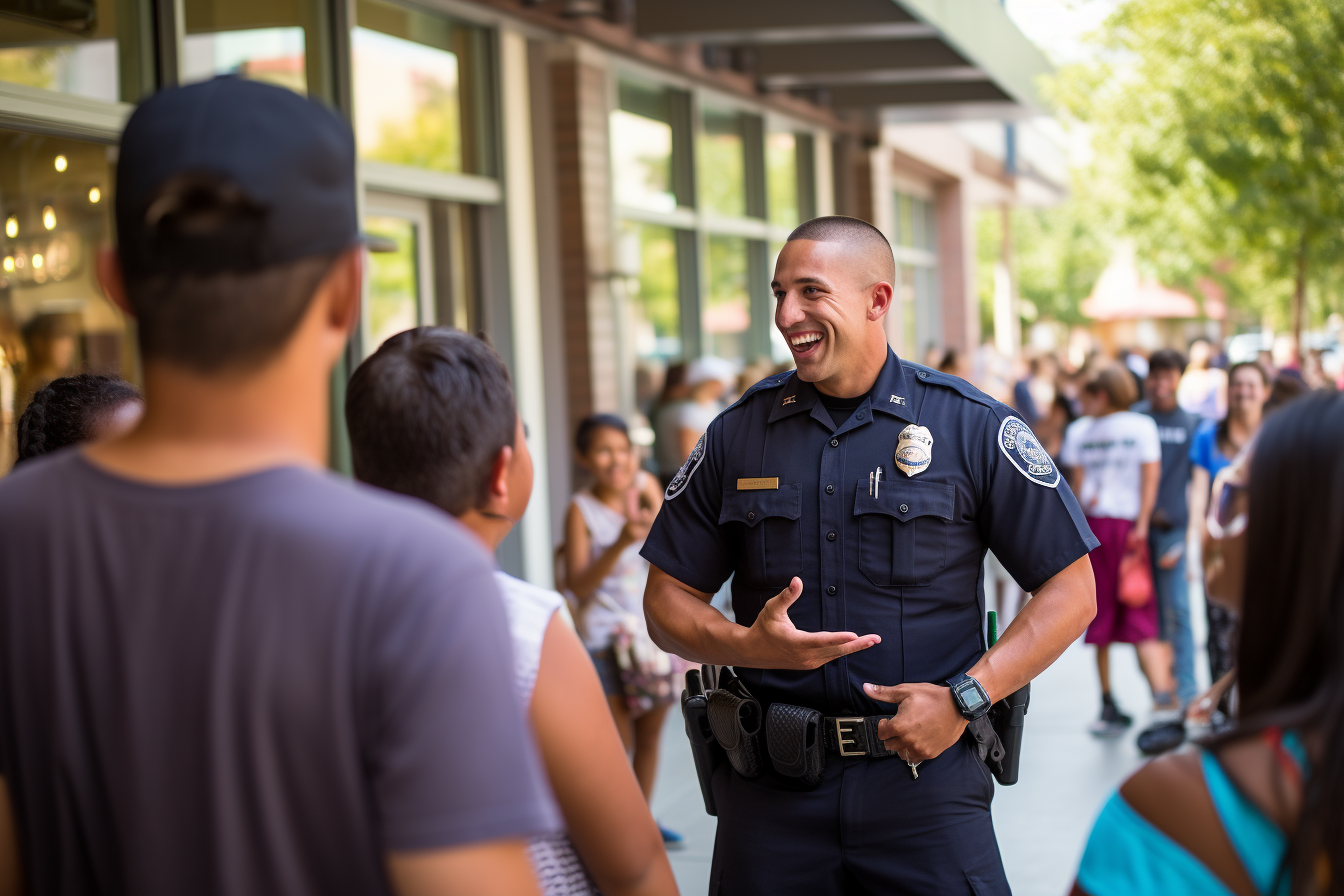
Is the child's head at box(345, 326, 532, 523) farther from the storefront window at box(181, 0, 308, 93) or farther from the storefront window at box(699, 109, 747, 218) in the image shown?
the storefront window at box(699, 109, 747, 218)

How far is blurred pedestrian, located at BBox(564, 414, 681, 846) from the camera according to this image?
500 centimetres

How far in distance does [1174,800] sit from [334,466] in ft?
18.1

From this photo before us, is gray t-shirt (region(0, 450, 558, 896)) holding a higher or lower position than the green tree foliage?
lower

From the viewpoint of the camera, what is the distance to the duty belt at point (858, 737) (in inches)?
108

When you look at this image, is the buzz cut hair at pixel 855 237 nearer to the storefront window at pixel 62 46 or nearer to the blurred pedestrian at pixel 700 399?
the storefront window at pixel 62 46

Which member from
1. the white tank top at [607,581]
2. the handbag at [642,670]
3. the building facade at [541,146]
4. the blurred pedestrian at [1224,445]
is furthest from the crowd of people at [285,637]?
the blurred pedestrian at [1224,445]

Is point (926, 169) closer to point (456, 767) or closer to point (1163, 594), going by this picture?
point (1163, 594)

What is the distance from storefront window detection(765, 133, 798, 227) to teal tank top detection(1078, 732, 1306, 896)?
35.5 feet

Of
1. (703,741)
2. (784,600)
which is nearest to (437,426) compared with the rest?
(784,600)

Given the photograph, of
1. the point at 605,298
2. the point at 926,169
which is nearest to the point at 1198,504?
the point at 605,298

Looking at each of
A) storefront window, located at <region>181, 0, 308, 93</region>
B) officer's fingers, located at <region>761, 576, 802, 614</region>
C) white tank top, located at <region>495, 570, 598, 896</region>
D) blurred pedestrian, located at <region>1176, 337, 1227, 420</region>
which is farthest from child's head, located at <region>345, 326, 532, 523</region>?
blurred pedestrian, located at <region>1176, 337, 1227, 420</region>

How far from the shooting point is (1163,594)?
718cm

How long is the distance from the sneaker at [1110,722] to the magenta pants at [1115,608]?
0.35 meters

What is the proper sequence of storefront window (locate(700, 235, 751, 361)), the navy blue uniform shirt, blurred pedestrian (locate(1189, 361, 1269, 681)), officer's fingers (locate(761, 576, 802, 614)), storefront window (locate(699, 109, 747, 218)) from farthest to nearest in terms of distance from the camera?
storefront window (locate(700, 235, 751, 361)), storefront window (locate(699, 109, 747, 218)), blurred pedestrian (locate(1189, 361, 1269, 681)), the navy blue uniform shirt, officer's fingers (locate(761, 576, 802, 614))
